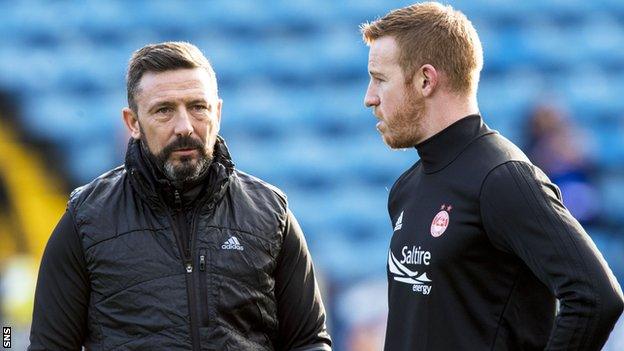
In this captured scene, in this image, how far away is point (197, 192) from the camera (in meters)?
2.63

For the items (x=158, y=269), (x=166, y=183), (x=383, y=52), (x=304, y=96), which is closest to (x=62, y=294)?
(x=158, y=269)

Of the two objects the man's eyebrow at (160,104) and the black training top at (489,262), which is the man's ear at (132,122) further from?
the black training top at (489,262)

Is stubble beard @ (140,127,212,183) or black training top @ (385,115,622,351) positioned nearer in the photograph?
black training top @ (385,115,622,351)

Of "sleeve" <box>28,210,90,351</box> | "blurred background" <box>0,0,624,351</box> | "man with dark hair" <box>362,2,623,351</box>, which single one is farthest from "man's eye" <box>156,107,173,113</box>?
"blurred background" <box>0,0,624,351</box>

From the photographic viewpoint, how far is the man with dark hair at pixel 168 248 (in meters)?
2.56

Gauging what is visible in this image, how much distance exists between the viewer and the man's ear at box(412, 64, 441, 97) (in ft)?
8.10

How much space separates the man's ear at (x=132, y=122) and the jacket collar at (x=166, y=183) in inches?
1.0

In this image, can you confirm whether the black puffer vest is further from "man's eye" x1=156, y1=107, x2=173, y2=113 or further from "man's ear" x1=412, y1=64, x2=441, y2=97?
"man's ear" x1=412, y1=64, x2=441, y2=97

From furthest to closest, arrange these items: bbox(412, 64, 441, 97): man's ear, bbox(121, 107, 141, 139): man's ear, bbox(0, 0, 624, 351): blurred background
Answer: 1. bbox(0, 0, 624, 351): blurred background
2. bbox(121, 107, 141, 139): man's ear
3. bbox(412, 64, 441, 97): man's ear

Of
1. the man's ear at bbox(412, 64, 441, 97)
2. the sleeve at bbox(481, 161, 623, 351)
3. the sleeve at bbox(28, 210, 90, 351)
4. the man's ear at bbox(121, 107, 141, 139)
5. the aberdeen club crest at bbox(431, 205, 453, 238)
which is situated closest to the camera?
the sleeve at bbox(481, 161, 623, 351)

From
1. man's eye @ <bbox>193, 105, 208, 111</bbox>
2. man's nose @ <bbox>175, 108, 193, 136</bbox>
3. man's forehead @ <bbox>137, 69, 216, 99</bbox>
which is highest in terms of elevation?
man's forehead @ <bbox>137, 69, 216, 99</bbox>

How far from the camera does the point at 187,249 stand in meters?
2.59

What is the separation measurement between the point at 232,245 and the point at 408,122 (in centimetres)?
46

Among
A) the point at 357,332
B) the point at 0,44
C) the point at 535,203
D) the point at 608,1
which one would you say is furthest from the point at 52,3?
the point at 535,203
